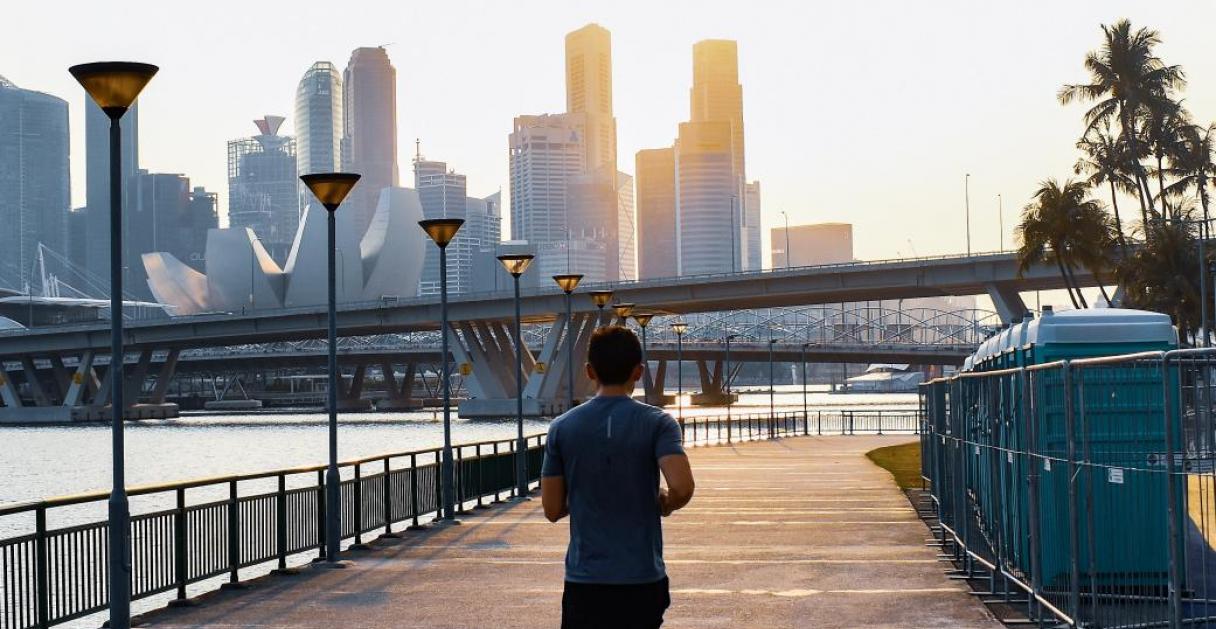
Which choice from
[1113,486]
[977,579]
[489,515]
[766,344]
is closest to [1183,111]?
[489,515]

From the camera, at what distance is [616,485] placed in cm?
673

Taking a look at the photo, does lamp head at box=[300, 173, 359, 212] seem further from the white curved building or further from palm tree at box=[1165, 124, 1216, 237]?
the white curved building

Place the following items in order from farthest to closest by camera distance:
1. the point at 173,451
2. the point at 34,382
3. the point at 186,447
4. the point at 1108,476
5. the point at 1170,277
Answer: the point at 34,382
the point at 186,447
the point at 173,451
the point at 1170,277
the point at 1108,476

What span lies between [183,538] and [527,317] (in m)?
100

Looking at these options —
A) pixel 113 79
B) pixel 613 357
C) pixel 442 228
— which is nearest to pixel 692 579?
pixel 113 79

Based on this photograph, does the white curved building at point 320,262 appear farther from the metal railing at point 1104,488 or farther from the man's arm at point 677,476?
the man's arm at point 677,476

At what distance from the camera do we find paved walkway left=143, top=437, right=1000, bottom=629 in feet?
42.5

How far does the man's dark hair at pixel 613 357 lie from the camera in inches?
266

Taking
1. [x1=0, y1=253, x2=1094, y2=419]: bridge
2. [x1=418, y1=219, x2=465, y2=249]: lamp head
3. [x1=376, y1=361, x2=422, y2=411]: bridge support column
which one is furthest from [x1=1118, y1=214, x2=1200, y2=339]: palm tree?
[x1=376, y1=361, x2=422, y2=411]: bridge support column

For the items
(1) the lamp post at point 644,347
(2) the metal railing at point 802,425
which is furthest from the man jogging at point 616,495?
(2) the metal railing at point 802,425

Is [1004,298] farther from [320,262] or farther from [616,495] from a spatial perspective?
[616,495]

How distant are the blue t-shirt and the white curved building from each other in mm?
153752

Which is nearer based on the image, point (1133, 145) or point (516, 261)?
point (516, 261)

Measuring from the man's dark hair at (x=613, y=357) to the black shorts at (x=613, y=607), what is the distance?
2.94ft
